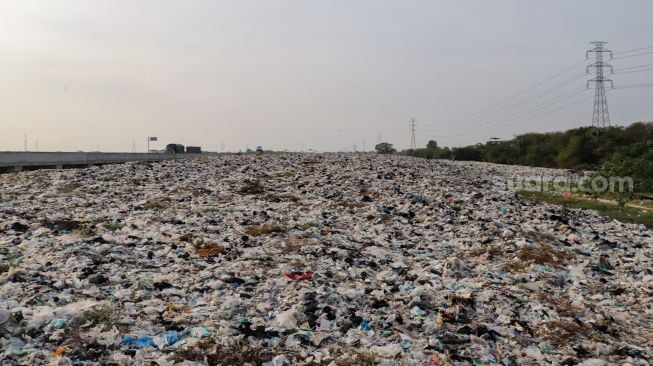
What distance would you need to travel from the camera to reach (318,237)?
8148mm

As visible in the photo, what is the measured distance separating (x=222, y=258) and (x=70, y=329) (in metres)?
2.71

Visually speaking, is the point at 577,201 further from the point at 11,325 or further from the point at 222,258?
the point at 11,325

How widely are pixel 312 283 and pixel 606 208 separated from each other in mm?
13686

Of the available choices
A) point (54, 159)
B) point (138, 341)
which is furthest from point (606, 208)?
point (54, 159)

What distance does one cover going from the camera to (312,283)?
5789 millimetres

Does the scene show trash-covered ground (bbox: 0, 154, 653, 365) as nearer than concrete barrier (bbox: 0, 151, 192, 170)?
Yes

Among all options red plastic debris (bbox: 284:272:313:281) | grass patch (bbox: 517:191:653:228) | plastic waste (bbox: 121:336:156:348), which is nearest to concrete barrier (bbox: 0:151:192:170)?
red plastic debris (bbox: 284:272:313:281)

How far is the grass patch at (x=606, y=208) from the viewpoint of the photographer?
1317 centimetres

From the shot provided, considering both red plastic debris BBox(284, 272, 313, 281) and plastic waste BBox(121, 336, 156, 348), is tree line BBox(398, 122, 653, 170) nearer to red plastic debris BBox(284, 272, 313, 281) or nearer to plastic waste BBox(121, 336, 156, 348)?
red plastic debris BBox(284, 272, 313, 281)

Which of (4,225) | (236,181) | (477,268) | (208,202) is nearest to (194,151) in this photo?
(236,181)

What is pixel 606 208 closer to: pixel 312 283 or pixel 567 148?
pixel 312 283

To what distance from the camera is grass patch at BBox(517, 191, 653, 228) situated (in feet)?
43.2

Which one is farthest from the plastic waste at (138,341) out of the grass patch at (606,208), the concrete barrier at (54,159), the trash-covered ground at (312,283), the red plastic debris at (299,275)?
the concrete barrier at (54,159)

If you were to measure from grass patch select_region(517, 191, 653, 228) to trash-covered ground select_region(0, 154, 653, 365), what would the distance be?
232cm
